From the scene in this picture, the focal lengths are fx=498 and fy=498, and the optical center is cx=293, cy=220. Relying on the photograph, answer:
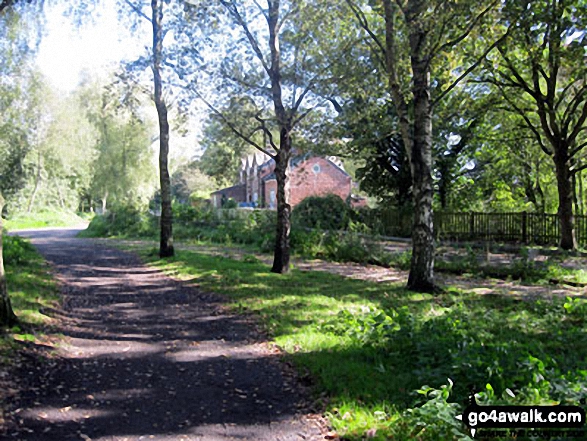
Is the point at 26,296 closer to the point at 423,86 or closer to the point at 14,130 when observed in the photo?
the point at 423,86

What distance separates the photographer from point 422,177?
37.9ft

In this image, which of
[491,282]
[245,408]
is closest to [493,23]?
[491,282]

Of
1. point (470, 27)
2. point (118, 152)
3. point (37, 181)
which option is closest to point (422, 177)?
point (470, 27)

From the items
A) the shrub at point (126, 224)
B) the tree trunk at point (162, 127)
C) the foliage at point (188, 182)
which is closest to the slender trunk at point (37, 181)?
the shrub at point (126, 224)

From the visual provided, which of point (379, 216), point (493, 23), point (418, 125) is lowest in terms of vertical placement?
point (379, 216)

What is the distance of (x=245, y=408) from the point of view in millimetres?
5055

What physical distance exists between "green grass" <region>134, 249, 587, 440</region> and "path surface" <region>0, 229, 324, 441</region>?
49 cm

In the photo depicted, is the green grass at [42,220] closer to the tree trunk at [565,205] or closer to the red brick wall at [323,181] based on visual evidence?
the red brick wall at [323,181]

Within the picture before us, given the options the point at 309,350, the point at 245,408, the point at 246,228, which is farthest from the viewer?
the point at 246,228

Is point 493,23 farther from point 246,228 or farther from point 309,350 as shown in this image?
point 246,228

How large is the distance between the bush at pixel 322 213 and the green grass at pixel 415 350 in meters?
14.6

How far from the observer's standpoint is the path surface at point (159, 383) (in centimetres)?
453

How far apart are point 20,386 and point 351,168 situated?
6799 cm

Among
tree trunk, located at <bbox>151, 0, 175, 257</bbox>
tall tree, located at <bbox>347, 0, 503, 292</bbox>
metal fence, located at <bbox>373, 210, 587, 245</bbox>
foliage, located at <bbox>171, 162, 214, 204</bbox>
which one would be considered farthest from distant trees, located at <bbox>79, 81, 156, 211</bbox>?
tall tree, located at <bbox>347, 0, 503, 292</bbox>
